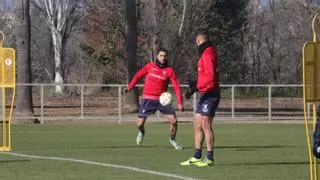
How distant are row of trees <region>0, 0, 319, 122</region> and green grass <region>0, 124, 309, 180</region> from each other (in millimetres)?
14700

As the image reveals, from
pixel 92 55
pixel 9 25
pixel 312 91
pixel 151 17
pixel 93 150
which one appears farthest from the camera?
pixel 9 25

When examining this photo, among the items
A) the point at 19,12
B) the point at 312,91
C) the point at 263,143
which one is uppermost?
the point at 19,12

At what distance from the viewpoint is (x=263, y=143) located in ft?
69.8

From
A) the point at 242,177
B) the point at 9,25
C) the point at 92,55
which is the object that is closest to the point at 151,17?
the point at 92,55

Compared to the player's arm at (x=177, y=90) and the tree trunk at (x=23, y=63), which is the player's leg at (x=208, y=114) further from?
the tree trunk at (x=23, y=63)

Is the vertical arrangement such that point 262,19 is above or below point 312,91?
above

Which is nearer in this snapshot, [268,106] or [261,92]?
[268,106]

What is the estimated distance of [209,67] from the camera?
46.3 feet

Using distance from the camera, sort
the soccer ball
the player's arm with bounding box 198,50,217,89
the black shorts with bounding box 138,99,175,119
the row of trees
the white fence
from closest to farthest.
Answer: the player's arm with bounding box 198,50,217,89 → the soccer ball → the black shorts with bounding box 138,99,175,119 → the white fence → the row of trees

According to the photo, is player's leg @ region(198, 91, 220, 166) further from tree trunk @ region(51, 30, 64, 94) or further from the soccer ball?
tree trunk @ region(51, 30, 64, 94)

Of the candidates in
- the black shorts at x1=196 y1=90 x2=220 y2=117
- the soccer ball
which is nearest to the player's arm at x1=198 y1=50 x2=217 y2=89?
the black shorts at x1=196 y1=90 x2=220 y2=117

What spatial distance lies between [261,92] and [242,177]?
86.1 ft

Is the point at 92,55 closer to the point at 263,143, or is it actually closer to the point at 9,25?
the point at 9,25

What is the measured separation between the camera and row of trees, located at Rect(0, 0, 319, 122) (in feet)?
162
